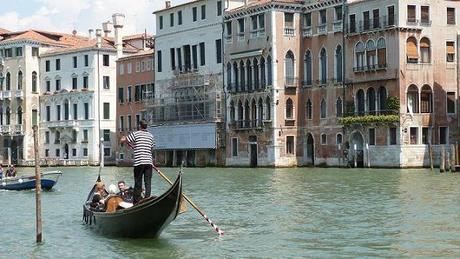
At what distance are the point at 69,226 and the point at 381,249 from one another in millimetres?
5900

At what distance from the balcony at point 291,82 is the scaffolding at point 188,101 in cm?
435

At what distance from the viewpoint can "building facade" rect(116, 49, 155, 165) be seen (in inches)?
1955

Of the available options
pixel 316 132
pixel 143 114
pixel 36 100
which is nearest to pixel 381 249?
pixel 316 132

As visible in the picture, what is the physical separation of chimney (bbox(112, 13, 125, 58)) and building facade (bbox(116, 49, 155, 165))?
1750 mm

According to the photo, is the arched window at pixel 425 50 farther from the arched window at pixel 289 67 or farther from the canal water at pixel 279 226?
the canal water at pixel 279 226

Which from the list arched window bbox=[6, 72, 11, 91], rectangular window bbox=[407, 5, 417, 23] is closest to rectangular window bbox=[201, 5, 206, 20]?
rectangular window bbox=[407, 5, 417, 23]

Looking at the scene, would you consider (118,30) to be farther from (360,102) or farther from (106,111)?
(360,102)

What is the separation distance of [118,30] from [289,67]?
15.2 m

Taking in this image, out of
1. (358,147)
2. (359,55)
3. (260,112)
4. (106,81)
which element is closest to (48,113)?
(106,81)

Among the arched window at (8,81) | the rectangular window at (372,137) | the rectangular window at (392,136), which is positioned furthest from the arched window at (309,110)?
the arched window at (8,81)

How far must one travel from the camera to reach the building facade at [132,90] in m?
49.7

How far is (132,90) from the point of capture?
50688mm

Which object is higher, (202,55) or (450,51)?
(202,55)

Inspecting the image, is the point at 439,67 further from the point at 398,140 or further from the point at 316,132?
the point at 316,132
